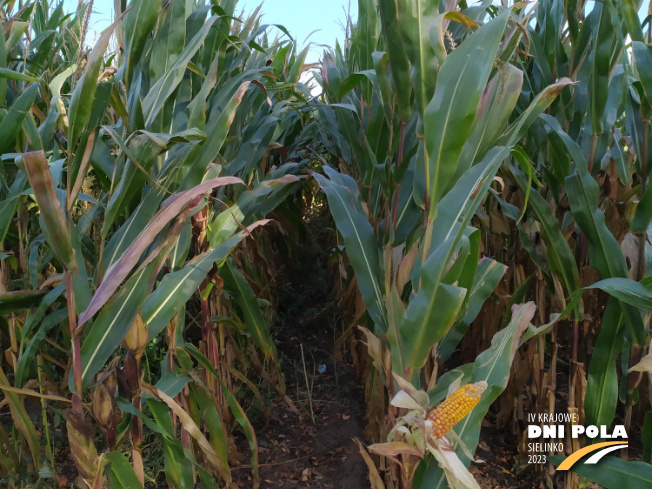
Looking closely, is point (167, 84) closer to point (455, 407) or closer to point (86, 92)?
point (86, 92)

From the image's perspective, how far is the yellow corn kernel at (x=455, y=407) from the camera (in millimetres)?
995

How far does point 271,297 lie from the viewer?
10.3 ft

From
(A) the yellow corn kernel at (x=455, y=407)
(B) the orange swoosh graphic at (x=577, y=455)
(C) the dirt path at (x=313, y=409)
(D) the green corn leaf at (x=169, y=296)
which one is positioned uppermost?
(D) the green corn leaf at (x=169, y=296)

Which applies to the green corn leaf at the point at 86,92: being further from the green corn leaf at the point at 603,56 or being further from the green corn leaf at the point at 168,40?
the green corn leaf at the point at 603,56

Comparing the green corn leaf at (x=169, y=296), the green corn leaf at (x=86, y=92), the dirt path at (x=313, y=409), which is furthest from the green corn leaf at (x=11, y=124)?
the dirt path at (x=313, y=409)

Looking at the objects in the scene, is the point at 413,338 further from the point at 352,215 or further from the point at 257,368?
the point at 257,368

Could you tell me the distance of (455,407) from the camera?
101cm

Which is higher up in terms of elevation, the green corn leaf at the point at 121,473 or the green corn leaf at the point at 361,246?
the green corn leaf at the point at 361,246

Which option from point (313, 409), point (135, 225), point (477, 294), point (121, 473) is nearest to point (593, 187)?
point (477, 294)

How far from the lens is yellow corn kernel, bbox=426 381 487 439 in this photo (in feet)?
3.27

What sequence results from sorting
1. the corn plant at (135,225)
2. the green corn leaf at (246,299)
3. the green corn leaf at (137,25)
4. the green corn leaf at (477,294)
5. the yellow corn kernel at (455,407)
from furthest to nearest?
the green corn leaf at (246,299) → the green corn leaf at (477,294) → the green corn leaf at (137,25) → the corn plant at (135,225) → the yellow corn kernel at (455,407)

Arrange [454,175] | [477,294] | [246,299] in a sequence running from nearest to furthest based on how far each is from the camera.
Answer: [454,175], [477,294], [246,299]

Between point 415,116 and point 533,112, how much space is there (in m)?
0.53

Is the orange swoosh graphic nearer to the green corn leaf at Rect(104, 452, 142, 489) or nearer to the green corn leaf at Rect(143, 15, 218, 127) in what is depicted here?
the green corn leaf at Rect(104, 452, 142, 489)
